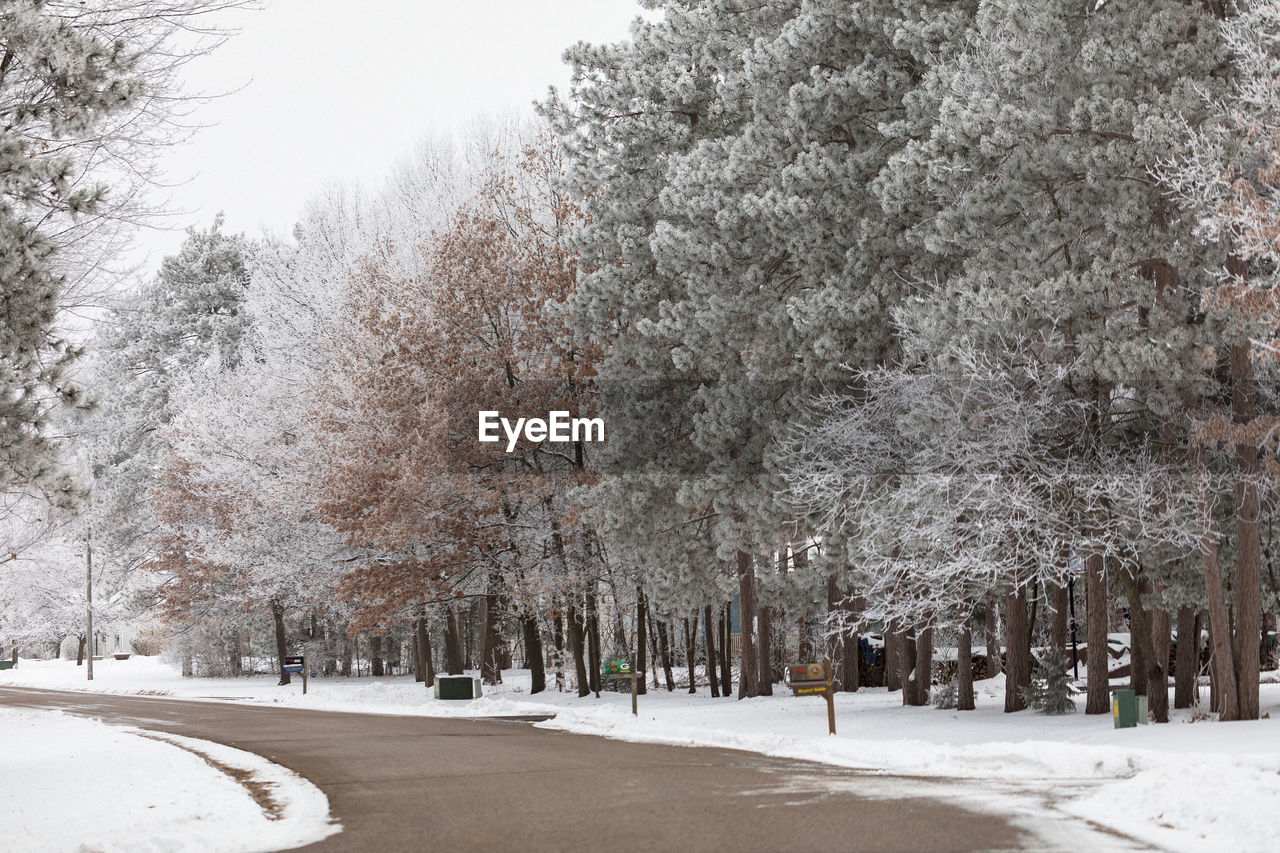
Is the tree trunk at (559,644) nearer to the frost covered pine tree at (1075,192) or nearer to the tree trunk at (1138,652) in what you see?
the tree trunk at (1138,652)

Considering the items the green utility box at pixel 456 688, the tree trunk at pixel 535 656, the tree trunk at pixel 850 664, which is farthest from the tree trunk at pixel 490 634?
the tree trunk at pixel 850 664

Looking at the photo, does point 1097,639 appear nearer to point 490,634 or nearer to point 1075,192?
point 1075,192

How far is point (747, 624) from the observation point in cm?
2895

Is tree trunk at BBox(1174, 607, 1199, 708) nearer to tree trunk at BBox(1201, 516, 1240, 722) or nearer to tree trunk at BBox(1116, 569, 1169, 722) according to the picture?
tree trunk at BBox(1116, 569, 1169, 722)

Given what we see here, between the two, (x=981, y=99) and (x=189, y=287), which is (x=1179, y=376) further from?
(x=189, y=287)

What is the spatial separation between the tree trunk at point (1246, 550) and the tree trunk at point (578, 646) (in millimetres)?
16552

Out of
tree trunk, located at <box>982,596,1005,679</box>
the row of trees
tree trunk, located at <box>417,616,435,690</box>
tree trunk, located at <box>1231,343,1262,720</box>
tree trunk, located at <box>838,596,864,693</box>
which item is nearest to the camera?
the row of trees

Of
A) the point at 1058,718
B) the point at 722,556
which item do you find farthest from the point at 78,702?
the point at 1058,718

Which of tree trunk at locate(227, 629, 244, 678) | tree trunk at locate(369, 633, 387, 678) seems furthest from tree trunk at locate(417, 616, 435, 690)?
tree trunk at locate(227, 629, 244, 678)

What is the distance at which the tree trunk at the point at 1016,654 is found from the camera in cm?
2175

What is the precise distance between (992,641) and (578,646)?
10535mm

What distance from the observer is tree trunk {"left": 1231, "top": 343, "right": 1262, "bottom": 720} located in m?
16.7

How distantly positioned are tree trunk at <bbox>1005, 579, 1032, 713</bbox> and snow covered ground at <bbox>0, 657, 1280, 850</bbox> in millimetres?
371

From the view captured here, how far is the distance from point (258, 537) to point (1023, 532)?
29624mm
